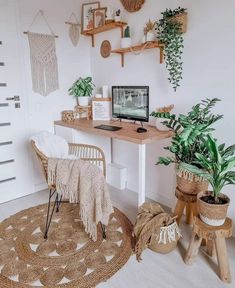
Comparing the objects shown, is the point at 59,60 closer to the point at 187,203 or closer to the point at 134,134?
the point at 134,134

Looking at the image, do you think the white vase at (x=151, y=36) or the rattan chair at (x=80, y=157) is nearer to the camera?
the rattan chair at (x=80, y=157)

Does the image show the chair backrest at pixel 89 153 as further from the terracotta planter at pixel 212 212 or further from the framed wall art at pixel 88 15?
the framed wall art at pixel 88 15

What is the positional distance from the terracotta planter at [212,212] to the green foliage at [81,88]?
2003 mm

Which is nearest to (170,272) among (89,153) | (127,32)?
(89,153)

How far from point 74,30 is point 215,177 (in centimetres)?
244

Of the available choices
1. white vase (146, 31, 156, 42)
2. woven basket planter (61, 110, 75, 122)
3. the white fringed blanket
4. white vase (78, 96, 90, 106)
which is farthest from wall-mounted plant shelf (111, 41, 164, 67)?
the white fringed blanket

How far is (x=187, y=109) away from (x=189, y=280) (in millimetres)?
1367

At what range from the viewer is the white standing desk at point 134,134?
79.1 inches

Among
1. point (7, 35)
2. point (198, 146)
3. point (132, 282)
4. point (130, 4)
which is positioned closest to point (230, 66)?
point (198, 146)

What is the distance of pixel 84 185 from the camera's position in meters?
1.74

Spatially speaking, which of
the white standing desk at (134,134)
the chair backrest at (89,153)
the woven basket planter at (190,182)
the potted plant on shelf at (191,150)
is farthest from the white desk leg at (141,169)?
the chair backrest at (89,153)

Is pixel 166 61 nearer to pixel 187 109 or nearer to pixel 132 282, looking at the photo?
pixel 187 109

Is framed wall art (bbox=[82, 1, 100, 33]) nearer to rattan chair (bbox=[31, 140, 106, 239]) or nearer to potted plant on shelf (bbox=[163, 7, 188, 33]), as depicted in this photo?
potted plant on shelf (bbox=[163, 7, 188, 33])

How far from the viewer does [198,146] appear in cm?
179
